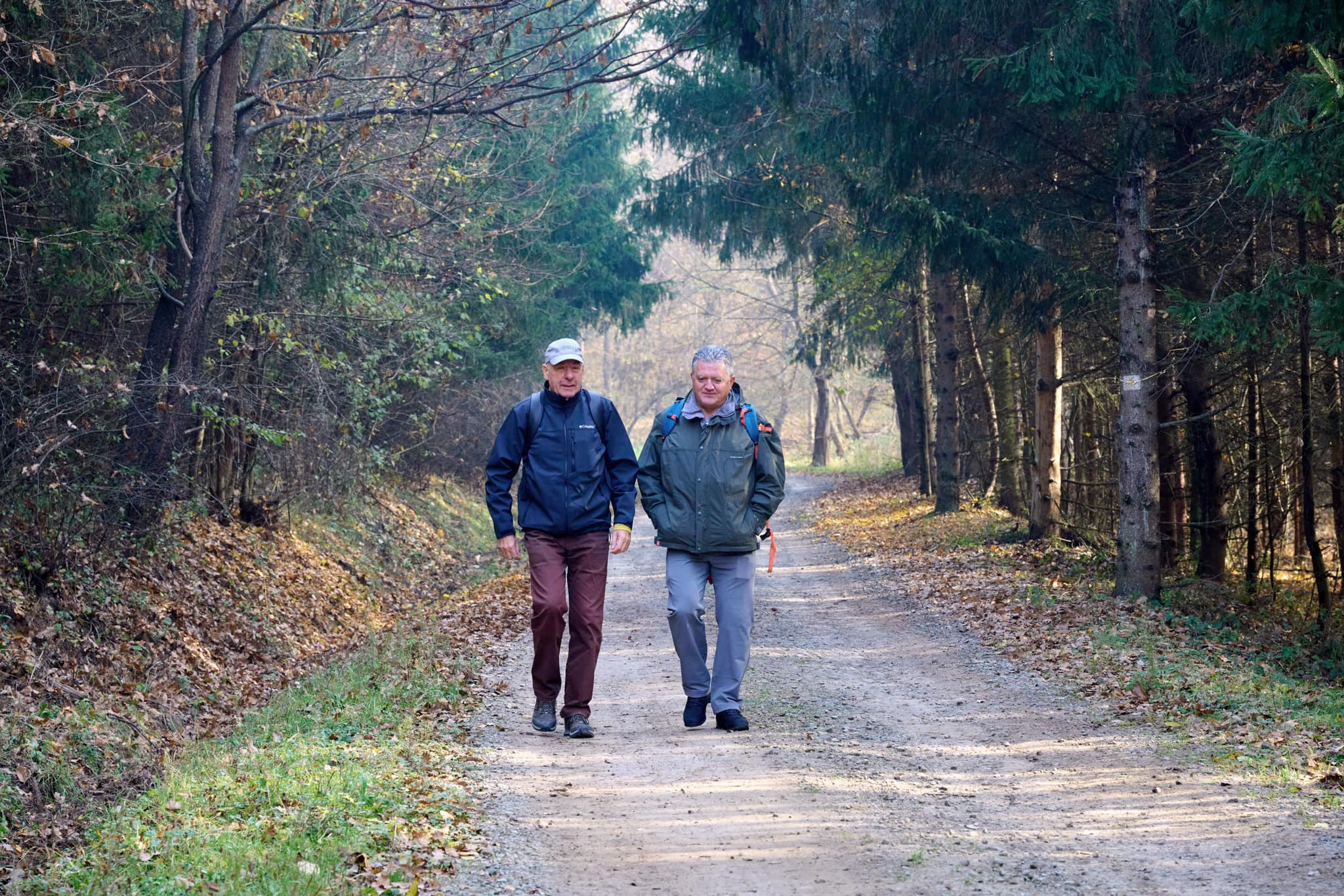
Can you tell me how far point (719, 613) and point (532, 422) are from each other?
1.65 meters

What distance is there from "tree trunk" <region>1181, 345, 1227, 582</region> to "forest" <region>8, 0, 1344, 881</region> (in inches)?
2.0

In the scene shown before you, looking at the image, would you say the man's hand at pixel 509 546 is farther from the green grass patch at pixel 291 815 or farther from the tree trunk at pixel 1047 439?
the tree trunk at pixel 1047 439

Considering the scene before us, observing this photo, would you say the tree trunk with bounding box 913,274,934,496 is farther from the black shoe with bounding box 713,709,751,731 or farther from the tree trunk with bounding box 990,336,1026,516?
the black shoe with bounding box 713,709,751,731

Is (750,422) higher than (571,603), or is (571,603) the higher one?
(750,422)

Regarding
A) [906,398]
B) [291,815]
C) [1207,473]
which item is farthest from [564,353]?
[906,398]

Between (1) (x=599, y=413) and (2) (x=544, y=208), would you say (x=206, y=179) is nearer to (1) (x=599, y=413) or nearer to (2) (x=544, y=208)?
(1) (x=599, y=413)

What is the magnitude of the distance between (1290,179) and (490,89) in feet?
22.9

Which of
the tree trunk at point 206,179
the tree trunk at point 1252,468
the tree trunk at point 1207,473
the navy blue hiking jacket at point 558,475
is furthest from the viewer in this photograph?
the tree trunk at point 1252,468

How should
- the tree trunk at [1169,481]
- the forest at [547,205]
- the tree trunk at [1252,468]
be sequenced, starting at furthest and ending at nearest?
the tree trunk at [1169,481]
the tree trunk at [1252,468]
the forest at [547,205]

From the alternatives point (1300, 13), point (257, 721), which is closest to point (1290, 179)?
point (1300, 13)

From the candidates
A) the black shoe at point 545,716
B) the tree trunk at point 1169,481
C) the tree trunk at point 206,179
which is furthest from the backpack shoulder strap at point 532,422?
the tree trunk at point 1169,481

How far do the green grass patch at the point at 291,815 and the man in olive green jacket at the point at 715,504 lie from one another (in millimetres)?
1636

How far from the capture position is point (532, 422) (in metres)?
7.03

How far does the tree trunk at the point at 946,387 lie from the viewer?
790 inches
